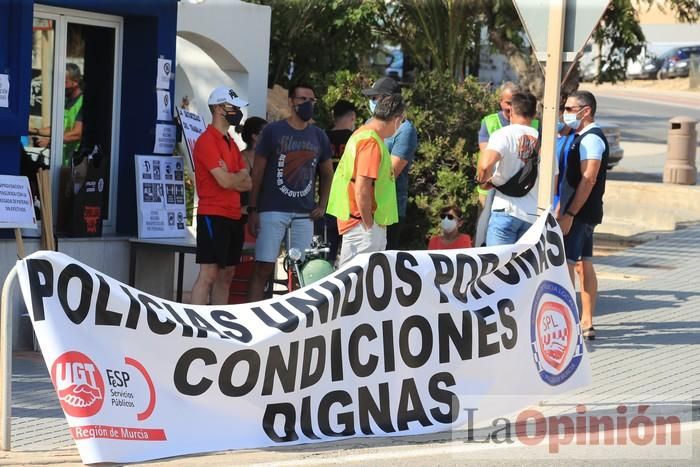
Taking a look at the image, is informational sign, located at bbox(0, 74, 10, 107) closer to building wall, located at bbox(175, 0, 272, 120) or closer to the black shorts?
the black shorts

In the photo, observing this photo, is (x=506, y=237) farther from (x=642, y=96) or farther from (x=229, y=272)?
(x=642, y=96)

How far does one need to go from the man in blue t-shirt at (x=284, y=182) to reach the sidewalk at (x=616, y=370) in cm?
194

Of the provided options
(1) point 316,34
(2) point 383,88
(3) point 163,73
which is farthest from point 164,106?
(1) point 316,34

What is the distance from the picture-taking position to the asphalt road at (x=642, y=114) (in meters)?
35.0

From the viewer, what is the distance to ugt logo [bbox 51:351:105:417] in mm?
6176

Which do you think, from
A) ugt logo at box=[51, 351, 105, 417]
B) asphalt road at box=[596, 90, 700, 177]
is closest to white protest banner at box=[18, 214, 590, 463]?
ugt logo at box=[51, 351, 105, 417]

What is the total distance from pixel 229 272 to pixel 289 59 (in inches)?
465

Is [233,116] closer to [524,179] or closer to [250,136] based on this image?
[250,136]

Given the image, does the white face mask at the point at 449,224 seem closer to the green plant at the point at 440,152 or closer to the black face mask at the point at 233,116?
the green plant at the point at 440,152

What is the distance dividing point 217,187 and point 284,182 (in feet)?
1.73

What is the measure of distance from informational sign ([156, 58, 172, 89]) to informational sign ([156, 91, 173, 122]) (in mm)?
60

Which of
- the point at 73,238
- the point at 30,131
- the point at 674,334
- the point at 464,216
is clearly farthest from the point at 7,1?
the point at 674,334

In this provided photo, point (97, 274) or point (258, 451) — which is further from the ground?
point (97, 274)

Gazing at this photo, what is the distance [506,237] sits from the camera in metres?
9.48
